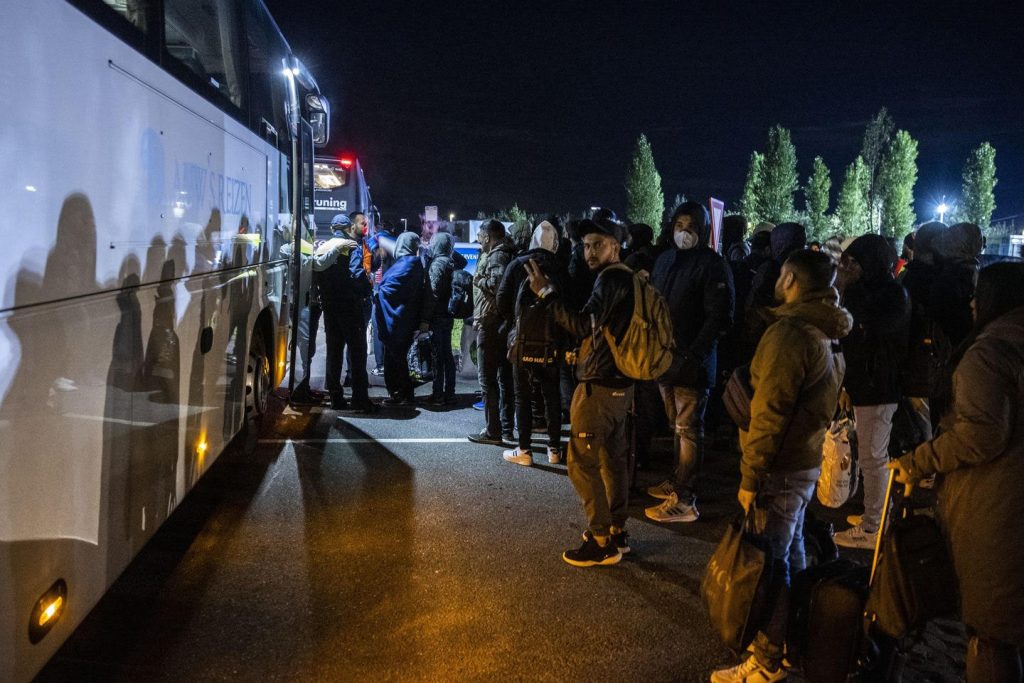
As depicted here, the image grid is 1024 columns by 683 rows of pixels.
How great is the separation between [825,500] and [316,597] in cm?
279

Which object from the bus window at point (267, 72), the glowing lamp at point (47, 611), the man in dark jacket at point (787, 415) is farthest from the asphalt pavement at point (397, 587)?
the bus window at point (267, 72)

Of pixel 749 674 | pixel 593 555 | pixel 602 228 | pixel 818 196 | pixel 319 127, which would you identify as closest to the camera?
pixel 749 674

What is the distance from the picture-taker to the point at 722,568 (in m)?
3.08

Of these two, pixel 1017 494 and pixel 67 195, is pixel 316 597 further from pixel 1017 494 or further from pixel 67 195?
pixel 1017 494

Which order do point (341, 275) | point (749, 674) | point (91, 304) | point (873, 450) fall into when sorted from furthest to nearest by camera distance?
point (341, 275) → point (873, 450) → point (749, 674) → point (91, 304)

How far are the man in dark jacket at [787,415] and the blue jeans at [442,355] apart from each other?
6.03m

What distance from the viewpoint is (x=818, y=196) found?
7612 centimetres

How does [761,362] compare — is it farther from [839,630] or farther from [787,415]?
[839,630]

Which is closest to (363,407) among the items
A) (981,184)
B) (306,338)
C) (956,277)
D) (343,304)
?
(306,338)

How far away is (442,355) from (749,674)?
6402 millimetres

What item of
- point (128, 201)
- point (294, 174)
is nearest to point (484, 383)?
point (294, 174)

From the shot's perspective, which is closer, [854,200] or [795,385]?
[795,385]

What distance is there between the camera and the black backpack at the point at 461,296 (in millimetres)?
8609

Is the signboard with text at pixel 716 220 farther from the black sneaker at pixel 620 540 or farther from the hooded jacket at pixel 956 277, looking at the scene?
the black sneaker at pixel 620 540
